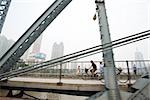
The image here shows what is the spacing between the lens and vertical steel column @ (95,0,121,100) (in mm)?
4085

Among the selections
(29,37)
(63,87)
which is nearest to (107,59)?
(63,87)

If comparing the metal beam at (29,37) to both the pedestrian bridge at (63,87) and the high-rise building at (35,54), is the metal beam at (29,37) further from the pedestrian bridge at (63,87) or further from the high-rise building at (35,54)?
the high-rise building at (35,54)

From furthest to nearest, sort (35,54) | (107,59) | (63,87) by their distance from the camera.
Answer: (35,54) < (63,87) < (107,59)

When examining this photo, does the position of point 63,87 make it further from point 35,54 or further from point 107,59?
point 35,54

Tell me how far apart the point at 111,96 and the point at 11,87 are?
17.3ft

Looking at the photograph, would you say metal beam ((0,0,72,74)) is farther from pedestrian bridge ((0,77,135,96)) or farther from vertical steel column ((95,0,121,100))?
vertical steel column ((95,0,121,100))

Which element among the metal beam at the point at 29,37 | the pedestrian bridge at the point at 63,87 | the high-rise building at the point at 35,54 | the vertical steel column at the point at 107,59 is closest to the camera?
the vertical steel column at the point at 107,59

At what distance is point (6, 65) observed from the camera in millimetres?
7227

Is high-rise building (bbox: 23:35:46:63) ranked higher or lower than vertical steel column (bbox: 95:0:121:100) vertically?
higher

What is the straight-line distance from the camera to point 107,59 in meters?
4.60

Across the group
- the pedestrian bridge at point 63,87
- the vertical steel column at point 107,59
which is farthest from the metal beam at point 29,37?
the vertical steel column at point 107,59

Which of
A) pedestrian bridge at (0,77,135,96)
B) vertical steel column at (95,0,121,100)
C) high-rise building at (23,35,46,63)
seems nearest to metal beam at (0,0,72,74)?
pedestrian bridge at (0,77,135,96)

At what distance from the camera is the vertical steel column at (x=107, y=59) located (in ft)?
13.4

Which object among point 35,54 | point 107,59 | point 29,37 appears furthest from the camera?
point 35,54
